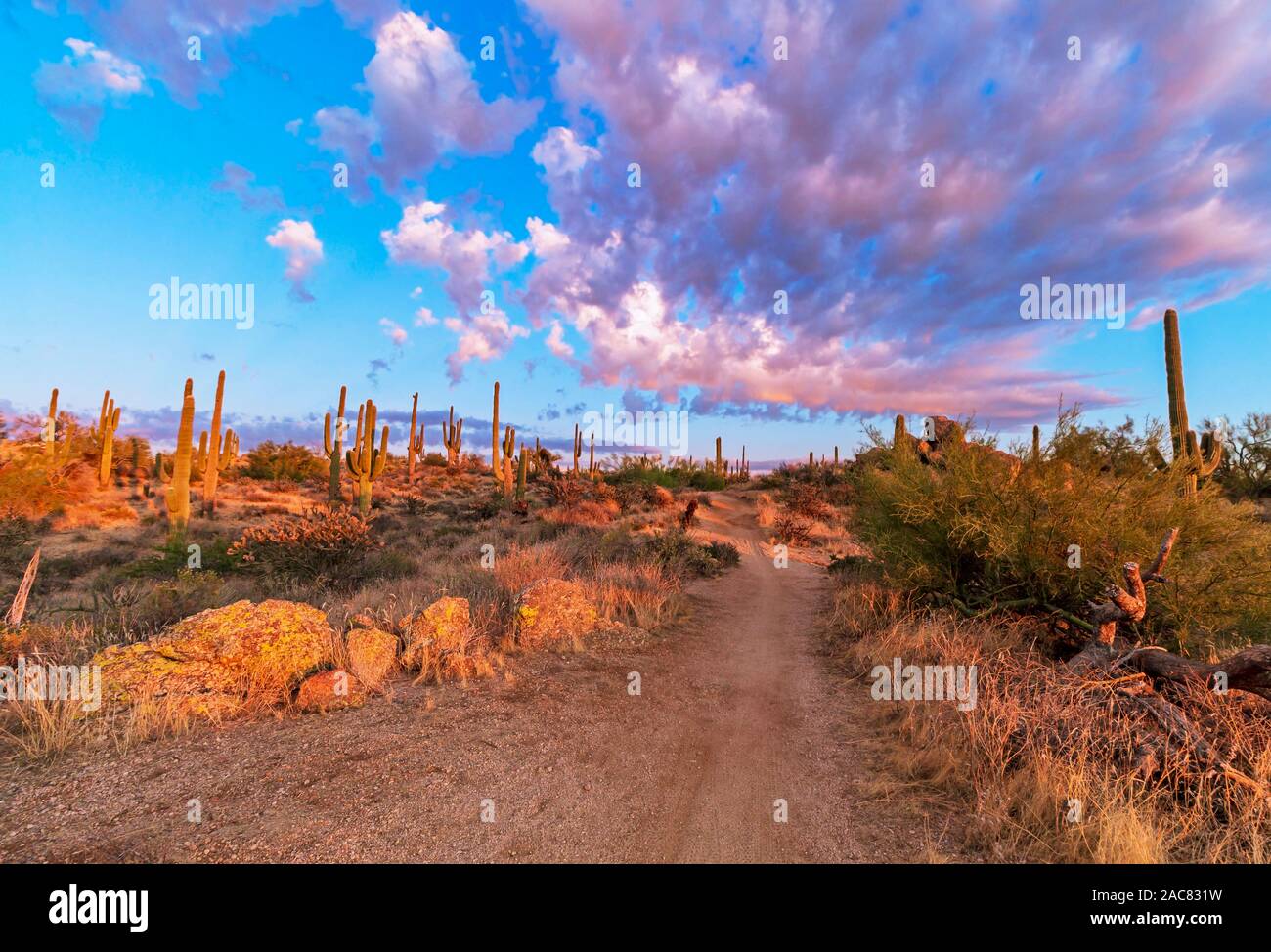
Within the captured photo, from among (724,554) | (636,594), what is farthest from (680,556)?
(636,594)

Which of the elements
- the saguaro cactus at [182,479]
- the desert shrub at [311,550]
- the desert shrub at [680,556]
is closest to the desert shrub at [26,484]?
the saguaro cactus at [182,479]

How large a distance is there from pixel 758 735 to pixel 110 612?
7.96 metres

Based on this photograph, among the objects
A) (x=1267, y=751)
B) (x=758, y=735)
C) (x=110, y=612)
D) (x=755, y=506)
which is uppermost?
(x=755, y=506)

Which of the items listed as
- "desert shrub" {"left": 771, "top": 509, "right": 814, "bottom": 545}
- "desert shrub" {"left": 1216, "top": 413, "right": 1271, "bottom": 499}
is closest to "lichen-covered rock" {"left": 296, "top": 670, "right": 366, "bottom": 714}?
"desert shrub" {"left": 771, "top": 509, "right": 814, "bottom": 545}

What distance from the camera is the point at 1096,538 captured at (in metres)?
6.32

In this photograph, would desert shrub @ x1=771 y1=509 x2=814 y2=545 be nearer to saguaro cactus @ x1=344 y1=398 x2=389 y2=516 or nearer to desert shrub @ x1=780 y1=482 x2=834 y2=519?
desert shrub @ x1=780 y1=482 x2=834 y2=519

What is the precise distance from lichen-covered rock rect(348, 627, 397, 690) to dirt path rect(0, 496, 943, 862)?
30cm

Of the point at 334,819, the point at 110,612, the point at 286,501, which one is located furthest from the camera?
the point at 286,501

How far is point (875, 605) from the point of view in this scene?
27.7 ft

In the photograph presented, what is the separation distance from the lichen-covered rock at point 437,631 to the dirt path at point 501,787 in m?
0.53

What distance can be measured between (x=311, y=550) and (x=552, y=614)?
6054 millimetres
